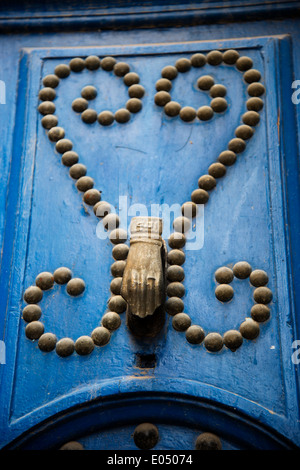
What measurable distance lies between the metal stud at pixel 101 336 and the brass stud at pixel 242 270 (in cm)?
33

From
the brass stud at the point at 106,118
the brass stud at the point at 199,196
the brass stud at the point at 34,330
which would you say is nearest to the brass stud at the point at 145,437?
the brass stud at the point at 34,330

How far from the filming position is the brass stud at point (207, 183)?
54.3 inches

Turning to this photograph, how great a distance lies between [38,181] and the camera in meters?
1.45

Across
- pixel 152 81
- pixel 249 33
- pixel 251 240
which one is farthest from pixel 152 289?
pixel 249 33

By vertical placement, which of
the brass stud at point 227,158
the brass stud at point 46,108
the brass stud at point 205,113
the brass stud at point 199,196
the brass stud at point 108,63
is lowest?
the brass stud at point 199,196

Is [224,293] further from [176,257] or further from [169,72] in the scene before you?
[169,72]

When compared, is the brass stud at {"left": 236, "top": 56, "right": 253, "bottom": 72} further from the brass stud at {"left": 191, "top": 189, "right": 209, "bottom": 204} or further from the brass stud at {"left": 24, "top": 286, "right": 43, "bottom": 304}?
the brass stud at {"left": 24, "top": 286, "right": 43, "bottom": 304}

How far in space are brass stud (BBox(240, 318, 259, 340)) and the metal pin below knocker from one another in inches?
7.4

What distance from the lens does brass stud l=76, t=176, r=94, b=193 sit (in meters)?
1.41

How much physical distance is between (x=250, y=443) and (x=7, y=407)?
53 cm

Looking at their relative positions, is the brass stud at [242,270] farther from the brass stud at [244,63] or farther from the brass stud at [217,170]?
the brass stud at [244,63]

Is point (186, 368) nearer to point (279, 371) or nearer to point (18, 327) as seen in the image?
point (279, 371)

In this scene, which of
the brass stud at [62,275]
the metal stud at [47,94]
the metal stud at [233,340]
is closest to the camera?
the metal stud at [233,340]

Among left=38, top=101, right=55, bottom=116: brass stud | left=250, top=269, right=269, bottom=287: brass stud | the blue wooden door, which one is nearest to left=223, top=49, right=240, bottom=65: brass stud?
the blue wooden door
